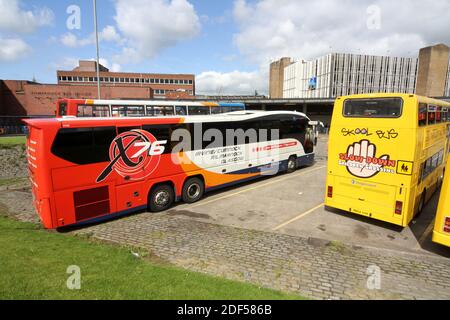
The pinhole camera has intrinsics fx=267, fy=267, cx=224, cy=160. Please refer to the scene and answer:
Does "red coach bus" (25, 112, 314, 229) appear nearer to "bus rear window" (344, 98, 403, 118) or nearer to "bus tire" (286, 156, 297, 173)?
"bus tire" (286, 156, 297, 173)

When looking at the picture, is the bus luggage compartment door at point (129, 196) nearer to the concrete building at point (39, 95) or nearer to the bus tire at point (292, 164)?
the bus tire at point (292, 164)

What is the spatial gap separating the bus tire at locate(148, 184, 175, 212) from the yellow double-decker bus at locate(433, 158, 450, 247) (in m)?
8.10

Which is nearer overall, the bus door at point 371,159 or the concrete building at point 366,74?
the bus door at point 371,159

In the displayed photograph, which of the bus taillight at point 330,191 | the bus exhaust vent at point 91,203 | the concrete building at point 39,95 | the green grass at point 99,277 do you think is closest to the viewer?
the green grass at point 99,277

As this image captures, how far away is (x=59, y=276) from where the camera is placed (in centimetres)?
494

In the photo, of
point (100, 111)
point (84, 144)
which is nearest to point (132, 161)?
point (84, 144)

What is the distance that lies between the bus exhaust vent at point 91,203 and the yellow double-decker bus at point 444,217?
29.8ft

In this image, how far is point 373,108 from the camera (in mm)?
7973

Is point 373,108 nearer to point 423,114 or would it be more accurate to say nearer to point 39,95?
point 423,114

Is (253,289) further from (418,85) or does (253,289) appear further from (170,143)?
(418,85)

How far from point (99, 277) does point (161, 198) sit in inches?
194

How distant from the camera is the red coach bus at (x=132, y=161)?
7.30 m

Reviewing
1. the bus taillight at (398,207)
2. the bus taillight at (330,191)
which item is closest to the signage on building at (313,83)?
the bus taillight at (330,191)

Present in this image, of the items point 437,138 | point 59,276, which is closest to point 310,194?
point 437,138
